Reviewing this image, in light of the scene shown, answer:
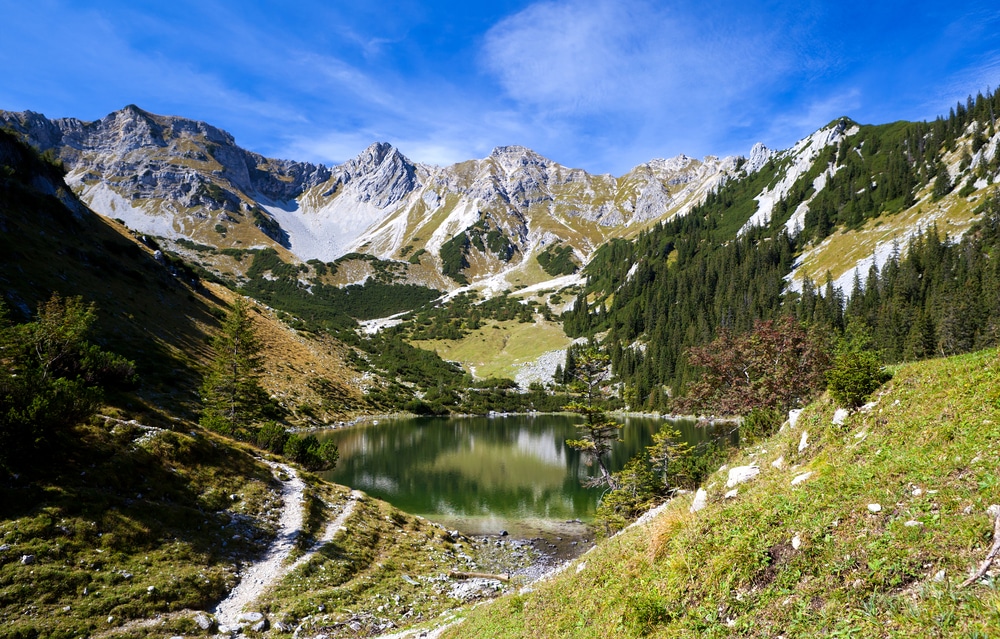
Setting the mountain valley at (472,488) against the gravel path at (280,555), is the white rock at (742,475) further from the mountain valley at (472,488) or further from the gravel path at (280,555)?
the gravel path at (280,555)

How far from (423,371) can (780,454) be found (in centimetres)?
14590

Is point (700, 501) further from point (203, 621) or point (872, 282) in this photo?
point (872, 282)

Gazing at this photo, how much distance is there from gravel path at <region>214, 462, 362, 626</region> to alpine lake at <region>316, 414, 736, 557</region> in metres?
14.1

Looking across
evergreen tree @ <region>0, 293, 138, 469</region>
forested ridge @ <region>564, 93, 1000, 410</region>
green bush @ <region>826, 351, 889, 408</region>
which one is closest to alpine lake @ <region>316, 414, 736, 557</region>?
green bush @ <region>826, 351, 889, 408</region>

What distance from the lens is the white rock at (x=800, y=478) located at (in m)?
9.17

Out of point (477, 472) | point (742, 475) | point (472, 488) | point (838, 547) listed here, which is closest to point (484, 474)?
point (477, 472)

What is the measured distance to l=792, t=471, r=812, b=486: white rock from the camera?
361 inches

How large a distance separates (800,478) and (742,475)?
239 cm

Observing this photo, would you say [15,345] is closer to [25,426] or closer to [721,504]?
[25,426]

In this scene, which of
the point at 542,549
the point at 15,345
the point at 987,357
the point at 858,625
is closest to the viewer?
the point at 858,625

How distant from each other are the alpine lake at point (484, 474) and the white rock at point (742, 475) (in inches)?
655

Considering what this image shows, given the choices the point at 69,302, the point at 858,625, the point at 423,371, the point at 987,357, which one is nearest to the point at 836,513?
the point at 858,625

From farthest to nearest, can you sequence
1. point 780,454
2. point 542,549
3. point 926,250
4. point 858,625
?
point 926,250
point 542,549
point 780,454
point 858,625

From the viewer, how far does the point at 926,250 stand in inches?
4466
